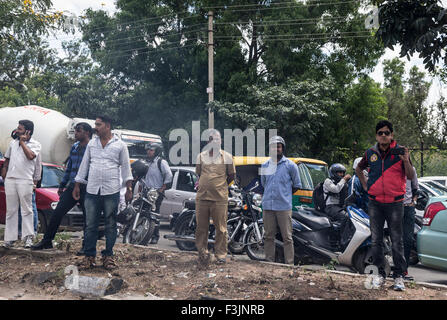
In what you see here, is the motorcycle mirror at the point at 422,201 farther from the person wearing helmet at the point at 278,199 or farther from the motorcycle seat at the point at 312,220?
the person wearing helmet at the point at 278,199

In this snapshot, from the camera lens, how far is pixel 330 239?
6.90 metres

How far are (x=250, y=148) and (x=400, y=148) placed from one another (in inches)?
556

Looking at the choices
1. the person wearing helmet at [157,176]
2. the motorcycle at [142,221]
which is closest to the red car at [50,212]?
the motorcycle at [142,221]

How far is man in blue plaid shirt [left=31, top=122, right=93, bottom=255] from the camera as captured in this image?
641 centimetres

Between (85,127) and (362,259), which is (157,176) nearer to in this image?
(85,127)

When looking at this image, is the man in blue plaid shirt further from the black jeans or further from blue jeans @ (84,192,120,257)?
the black jeans

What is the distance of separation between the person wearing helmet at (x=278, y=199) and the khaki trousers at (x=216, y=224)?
2.51 ft

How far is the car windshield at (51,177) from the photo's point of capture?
998 cm

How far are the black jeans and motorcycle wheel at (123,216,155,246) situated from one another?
162 inches

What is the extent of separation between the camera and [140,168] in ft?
28.1

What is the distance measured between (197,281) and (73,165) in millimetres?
2586

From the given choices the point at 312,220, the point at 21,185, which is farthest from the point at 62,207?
the point at 312,220
